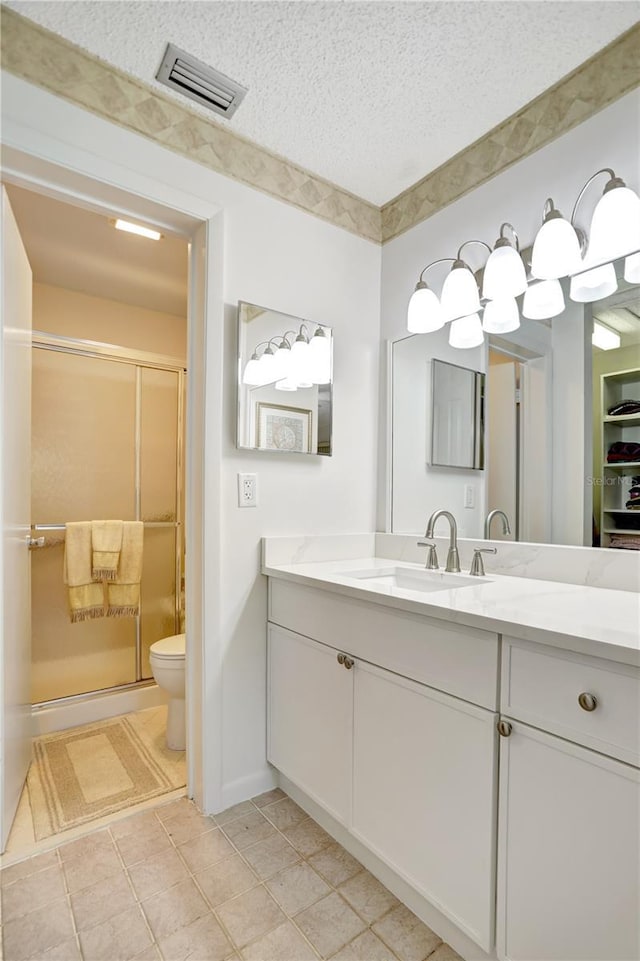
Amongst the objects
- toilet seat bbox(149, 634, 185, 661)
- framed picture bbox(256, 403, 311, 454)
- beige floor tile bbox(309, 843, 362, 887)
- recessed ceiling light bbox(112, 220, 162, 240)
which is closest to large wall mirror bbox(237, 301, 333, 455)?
framed picture bbox(256, 403, 311, 454)

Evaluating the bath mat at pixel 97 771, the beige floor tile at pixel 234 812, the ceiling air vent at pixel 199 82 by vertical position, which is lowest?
the bath mat at pixel 97 771

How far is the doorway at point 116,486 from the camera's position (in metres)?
2.48

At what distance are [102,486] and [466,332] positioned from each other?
201 cm

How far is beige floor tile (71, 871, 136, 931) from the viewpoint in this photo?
1.26m

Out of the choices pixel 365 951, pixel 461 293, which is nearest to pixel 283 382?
pixel 461 293

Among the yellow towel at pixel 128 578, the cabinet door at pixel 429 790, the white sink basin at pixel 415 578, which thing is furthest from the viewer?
the yellow towel at pixel 128 578

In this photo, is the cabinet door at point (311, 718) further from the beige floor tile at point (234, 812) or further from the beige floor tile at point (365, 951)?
the beige floor tile at point (365, 951)

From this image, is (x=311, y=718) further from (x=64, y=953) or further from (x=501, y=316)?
(x=501, y=316)

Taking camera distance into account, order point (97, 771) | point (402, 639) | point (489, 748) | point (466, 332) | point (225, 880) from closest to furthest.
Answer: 1. point (489, 748)
2. point (402, 639)
3. point (225, 880)
4. point (466, 332)
5. point (97, 771)

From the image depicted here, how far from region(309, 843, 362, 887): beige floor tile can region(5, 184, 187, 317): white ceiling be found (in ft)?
7.17

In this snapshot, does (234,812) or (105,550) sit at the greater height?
(105,550)

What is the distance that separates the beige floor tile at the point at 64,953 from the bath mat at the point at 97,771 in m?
0.46

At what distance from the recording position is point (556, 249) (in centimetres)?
146

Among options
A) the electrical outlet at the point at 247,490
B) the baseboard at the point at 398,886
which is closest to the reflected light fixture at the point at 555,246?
the electrical outlet at the point at 247,490
